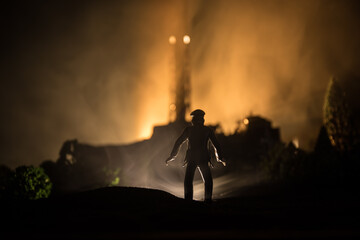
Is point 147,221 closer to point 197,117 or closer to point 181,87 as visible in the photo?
point 197,117

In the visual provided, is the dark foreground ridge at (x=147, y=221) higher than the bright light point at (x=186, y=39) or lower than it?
lower

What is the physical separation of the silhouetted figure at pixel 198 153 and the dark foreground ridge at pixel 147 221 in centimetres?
166

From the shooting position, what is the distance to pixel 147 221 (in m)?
6.14

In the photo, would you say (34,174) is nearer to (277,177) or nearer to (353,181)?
(277,177)

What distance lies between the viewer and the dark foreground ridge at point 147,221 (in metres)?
4.94

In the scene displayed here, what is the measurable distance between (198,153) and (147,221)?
14.5ft

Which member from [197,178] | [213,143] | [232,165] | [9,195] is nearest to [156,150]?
[197,178]

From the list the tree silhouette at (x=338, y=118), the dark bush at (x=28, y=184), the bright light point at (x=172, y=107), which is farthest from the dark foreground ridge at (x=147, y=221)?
the bright light point at (x=172, y=107)

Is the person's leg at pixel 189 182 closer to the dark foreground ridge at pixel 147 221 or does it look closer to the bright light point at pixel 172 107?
the dark foreground ridge at pixel 147 221

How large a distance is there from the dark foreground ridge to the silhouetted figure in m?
1.66

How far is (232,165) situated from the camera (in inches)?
1015

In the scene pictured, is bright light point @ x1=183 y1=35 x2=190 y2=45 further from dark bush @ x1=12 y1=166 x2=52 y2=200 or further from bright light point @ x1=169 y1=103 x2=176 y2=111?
dark bush @ x1=12 y1=166 x2=52 y2=200

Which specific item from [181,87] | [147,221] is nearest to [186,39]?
[181,87]

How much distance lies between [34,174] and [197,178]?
10321 mm
